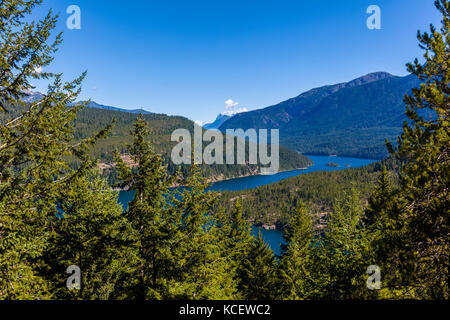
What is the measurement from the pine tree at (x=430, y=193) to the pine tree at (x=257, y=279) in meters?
18.9

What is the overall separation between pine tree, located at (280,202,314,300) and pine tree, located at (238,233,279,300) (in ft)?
3.92

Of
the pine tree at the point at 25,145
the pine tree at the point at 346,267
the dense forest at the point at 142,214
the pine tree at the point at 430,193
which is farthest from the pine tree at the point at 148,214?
the pine tree at the point at 346,267

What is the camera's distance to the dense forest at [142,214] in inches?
315

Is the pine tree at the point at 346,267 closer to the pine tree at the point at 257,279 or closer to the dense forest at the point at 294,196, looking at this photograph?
the pine tree at the point at 257,279

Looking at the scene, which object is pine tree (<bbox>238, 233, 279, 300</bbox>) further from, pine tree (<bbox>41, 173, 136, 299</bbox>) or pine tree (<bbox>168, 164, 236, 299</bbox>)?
pine tree (<bbox>41, 173, 136, 299</bbox>)

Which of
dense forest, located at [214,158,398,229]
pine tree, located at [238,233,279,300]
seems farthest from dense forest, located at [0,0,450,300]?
dense forest, located at [214,158,398,229]

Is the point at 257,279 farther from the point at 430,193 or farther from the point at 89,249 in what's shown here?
the point at 430,193

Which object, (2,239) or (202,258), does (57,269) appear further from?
(202,258)

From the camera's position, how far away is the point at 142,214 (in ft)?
36.9

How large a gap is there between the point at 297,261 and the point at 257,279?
6.33m

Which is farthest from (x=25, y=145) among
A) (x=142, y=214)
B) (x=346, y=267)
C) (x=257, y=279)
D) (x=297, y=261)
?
(x=257, y=279)

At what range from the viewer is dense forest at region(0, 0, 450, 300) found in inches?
A: 315

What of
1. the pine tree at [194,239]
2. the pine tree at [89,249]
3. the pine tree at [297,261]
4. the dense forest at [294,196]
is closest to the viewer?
the pine tree at [89,249]
